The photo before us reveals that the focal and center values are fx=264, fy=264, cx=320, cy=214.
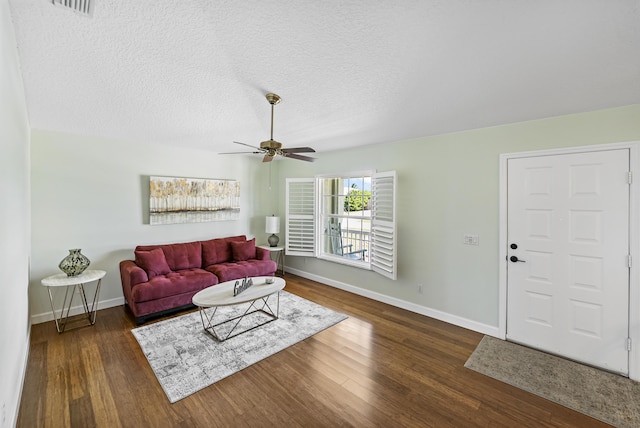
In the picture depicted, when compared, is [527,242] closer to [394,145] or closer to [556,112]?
[556,112]

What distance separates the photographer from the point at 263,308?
3783 mm

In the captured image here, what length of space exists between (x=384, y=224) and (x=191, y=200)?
3.31 meters

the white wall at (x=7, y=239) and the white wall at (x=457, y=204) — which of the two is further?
the white wall at (x=457, y=204)

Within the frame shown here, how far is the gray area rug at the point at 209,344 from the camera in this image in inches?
92.1

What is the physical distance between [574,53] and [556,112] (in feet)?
4.09

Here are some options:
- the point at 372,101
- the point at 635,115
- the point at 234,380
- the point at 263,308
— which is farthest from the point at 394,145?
the point at 234,380

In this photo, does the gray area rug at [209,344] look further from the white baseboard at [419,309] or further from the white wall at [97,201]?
the white wall at [97,201]

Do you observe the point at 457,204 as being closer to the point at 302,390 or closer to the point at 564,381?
the point at 564,381

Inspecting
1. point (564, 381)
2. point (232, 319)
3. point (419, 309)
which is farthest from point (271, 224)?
point (564, 381)

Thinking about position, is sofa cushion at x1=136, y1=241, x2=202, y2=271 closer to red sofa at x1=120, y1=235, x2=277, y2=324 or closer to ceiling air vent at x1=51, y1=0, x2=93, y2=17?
red sofa at x1=120, y1=235, x2=277, y2=324

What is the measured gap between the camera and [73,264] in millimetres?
3242

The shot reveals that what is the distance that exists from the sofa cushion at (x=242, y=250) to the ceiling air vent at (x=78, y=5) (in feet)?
12.5

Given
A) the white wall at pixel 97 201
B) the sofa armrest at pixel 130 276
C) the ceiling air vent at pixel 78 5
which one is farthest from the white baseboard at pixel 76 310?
the ceiling air vent at pixel 78 5

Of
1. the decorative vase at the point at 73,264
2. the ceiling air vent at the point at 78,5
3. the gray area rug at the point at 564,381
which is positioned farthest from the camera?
the decorative vase at the point at 73,264
